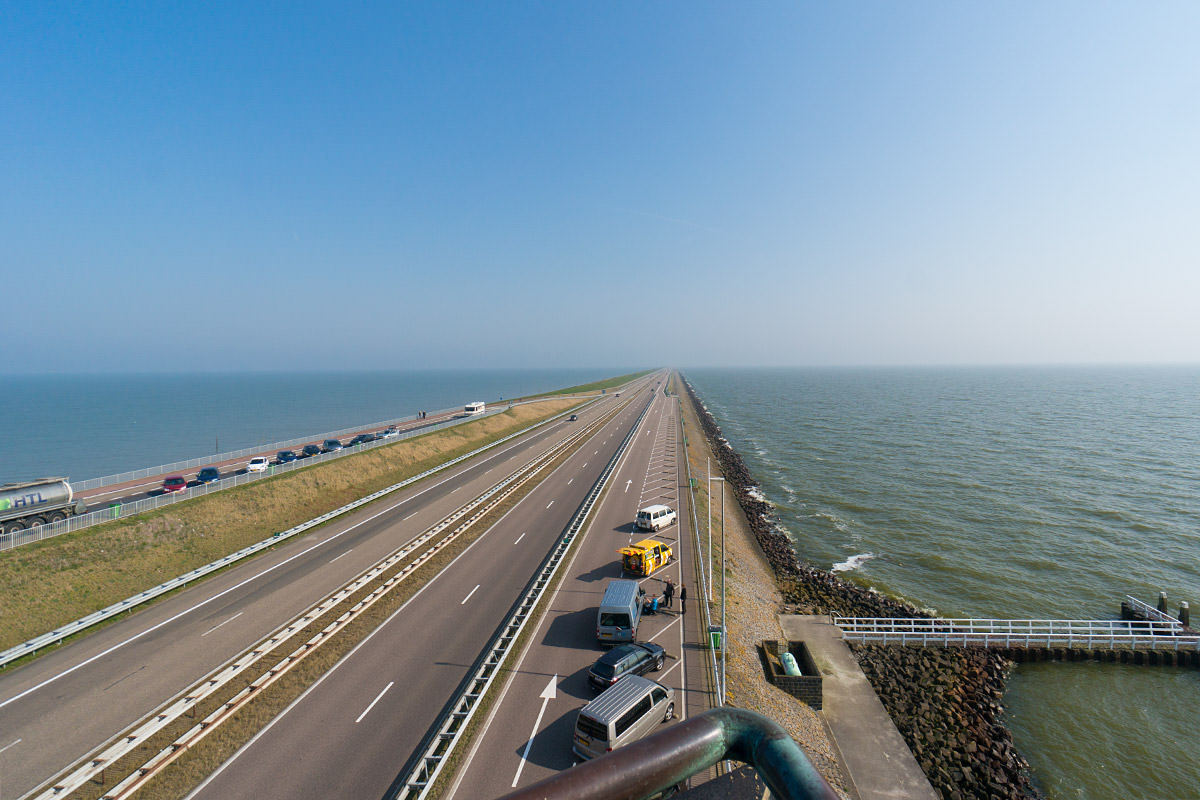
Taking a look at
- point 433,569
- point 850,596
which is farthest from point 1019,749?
point 433,569

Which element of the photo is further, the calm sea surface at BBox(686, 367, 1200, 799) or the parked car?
Result: the parked car

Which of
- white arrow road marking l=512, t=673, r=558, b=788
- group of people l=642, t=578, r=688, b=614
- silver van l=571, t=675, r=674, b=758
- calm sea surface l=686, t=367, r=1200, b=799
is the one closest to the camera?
white arrow road marking l=512, t=673, r=558, b=788

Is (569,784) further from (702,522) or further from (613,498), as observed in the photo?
(613,498)

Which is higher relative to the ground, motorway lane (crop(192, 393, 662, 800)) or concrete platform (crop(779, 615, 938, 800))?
motorway lane (crop(192, 393, 662, 800))

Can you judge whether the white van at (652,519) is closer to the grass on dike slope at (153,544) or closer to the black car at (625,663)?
the black car at (625,663)

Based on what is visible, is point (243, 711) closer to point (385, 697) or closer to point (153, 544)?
point (385, 697)

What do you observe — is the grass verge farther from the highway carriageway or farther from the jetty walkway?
the jetty walkway

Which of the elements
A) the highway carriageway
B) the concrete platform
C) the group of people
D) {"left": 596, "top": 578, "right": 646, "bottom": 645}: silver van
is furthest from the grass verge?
the concrete platform

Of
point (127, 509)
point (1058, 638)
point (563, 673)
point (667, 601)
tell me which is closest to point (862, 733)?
point (667, 601)
